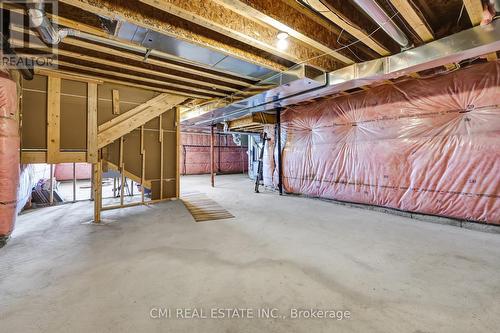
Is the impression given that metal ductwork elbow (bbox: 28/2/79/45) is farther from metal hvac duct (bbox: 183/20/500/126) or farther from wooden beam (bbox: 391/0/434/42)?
wooden beam (bbox: 391/0/434/42)

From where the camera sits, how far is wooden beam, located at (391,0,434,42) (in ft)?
6.34

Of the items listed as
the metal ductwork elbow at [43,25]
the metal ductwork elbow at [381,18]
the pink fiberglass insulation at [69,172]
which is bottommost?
the pink fiberglass insulation at [69,172]

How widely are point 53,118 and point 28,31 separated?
1.49 metres

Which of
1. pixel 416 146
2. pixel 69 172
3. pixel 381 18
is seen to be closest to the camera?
pixel 381 18

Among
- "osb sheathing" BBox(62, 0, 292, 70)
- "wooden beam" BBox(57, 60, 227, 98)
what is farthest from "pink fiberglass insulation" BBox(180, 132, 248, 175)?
"osb sheathing" BBox(62, 0, 292, 70)

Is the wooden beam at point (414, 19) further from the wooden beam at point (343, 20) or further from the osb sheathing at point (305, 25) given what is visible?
the osb sheathing at point (305, 25)

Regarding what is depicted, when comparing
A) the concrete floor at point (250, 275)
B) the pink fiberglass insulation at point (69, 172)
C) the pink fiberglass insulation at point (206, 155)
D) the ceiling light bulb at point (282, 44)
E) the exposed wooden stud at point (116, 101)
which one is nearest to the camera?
the concrete floor at point (250, 275)

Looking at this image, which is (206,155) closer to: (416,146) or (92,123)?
(92,123)

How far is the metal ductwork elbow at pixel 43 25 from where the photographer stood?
172 cm

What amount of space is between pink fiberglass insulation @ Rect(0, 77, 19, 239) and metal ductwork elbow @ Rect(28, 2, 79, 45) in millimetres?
876

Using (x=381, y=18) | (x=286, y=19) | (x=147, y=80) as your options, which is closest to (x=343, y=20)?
(x=381, y=18)

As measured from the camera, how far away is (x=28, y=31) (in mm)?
2320

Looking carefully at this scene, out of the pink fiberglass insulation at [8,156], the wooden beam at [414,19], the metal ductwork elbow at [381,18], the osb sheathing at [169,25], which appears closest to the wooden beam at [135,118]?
the pink fiberglass insulation at [8,156]

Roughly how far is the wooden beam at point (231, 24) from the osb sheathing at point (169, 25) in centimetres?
26
